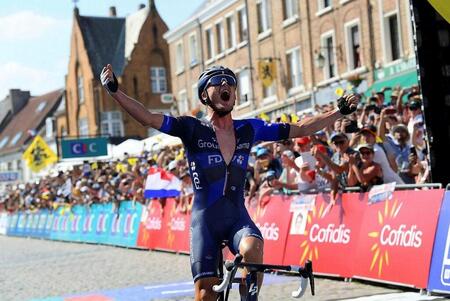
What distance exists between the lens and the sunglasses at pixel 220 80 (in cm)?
583

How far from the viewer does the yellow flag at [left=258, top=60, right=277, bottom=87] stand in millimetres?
37188

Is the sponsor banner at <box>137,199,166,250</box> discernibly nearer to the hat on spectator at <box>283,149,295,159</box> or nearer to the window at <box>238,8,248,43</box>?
the hat on spectator at <box>283,149,295,159</box>

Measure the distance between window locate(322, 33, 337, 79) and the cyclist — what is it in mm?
27310

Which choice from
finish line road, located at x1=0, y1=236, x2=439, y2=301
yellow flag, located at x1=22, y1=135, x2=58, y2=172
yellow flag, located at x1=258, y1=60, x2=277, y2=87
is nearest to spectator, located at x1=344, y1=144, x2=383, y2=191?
finish line road, located at x1=0, y1=236, x2=439, y2=301

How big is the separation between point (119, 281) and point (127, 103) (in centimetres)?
755

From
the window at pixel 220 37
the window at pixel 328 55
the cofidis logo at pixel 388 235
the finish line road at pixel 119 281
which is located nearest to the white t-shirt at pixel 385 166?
the cofidis logo at pixel 388 235

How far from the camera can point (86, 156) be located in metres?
38.4

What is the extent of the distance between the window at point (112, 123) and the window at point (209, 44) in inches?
807

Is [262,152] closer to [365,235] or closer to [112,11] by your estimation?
[365,235]

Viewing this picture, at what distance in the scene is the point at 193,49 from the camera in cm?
4597

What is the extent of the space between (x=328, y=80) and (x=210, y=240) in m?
27.5

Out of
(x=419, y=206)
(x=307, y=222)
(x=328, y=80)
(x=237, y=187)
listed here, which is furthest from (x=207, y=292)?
(x=328, y=80)

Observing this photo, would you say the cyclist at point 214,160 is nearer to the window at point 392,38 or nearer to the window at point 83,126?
the window at point 392,38

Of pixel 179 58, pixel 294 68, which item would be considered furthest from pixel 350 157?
pixel 179 58
